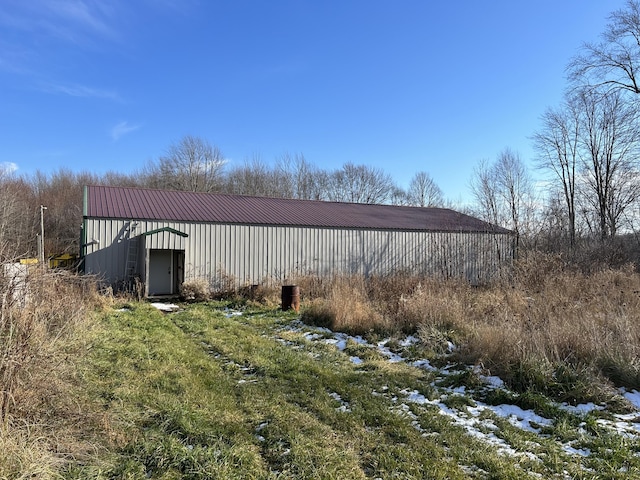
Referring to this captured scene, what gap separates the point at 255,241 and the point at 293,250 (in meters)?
1.78

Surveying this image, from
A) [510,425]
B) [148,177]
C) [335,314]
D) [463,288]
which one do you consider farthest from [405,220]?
[148,177]

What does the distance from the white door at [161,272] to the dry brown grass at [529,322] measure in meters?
8.05

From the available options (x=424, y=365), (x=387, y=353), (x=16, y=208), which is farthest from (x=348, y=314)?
(x=16, y=208)

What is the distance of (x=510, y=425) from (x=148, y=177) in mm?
40910

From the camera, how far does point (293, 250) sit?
1770cm

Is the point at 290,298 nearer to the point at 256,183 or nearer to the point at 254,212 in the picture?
the point at 254,212

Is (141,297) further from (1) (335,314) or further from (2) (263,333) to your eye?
(1) (335,314)

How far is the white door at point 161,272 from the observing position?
16.2 meters

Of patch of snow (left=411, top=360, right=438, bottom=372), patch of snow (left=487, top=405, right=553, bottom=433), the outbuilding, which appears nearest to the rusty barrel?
the outbuilding

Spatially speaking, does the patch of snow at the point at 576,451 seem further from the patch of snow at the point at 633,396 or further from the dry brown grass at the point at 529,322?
the patch of snow at the point at 633,396

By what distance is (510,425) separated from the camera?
411 centimetres

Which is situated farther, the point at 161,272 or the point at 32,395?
the point at 161,272

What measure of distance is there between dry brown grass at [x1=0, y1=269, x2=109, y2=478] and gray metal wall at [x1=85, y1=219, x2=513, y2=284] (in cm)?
1154

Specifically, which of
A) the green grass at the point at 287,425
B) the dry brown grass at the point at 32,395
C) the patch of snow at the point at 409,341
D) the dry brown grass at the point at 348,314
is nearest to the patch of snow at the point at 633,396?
the green grass at the point at 287,425
